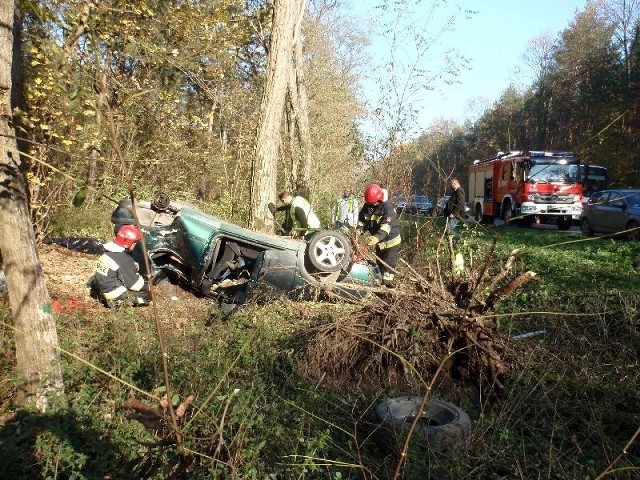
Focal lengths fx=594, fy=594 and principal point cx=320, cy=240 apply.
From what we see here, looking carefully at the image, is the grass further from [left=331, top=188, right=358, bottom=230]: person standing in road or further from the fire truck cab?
the fire truck cab

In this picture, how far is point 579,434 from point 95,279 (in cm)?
493

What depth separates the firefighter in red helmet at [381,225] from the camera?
8.81m

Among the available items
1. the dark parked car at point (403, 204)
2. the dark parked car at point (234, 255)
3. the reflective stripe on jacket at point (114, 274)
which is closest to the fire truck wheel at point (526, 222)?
the dark parked car at point (403, 204)

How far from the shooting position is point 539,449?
13.3 ft

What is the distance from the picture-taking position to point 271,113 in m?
10.5

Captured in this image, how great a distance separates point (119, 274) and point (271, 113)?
4966mm

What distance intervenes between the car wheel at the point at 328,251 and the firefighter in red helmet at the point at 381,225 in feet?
4.59

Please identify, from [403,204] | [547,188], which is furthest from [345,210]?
[547,188]

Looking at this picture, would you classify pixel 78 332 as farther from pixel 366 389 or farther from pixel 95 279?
pixel 366 389

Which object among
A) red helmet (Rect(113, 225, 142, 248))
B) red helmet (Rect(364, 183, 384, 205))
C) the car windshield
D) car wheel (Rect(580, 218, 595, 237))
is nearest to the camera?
red helmet (Rect(113, 225, 142, 248))

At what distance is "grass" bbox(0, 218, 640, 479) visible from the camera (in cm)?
355

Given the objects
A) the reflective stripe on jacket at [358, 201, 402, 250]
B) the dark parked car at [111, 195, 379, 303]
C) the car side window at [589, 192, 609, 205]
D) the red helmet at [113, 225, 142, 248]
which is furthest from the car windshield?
the red helmet at [113, 225, 142, 248]

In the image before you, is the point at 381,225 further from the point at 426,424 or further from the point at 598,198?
the point at 598,198

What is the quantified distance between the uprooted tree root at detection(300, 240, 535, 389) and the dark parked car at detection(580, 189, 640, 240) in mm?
10141
